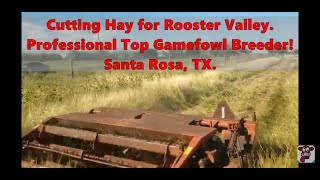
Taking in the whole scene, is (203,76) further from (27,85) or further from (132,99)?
(27,85)

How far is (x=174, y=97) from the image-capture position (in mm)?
11398

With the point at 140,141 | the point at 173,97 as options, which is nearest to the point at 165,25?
the point at 140,141

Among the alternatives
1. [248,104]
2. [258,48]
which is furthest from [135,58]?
[248,104]

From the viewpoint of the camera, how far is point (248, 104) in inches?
418

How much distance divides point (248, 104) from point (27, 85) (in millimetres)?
5795

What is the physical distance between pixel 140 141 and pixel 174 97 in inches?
254

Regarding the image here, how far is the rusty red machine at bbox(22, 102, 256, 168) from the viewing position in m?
4.84

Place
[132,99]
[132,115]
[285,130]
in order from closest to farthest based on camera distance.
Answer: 1. [132,115]
2. [285,130]
3. [132,99]

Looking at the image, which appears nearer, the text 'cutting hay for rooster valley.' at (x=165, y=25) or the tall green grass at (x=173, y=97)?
the text 'cutting hay for rooster valley.' at (x=165, y=25)

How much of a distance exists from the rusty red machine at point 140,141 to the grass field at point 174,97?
55 centimetres

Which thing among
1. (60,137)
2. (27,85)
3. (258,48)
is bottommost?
(60,137)

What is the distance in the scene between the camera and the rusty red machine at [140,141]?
15.9 feet
